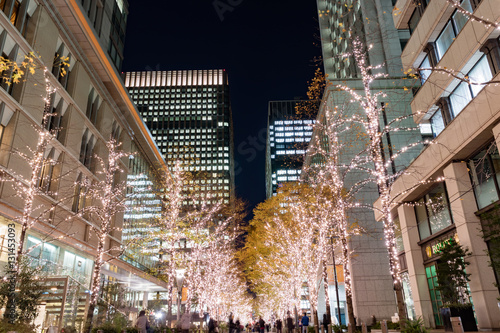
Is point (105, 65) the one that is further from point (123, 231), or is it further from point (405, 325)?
point (405, 325)

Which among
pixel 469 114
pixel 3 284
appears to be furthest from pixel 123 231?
pixel 469 114

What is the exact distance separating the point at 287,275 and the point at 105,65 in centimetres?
2688

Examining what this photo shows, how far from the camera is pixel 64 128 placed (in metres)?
29.4

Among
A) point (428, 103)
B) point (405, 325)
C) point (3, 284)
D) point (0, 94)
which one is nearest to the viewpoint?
point (405, 325)

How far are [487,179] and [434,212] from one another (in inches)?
216

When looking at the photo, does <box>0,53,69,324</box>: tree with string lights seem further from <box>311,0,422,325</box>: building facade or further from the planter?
<box>311,0,422,325</box>: building facade

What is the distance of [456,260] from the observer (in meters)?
17.2

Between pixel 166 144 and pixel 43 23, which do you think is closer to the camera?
pixel 43 23

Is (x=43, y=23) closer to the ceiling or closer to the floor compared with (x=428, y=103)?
closer to the ceiling

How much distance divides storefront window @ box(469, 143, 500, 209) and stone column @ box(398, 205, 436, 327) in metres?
7.30

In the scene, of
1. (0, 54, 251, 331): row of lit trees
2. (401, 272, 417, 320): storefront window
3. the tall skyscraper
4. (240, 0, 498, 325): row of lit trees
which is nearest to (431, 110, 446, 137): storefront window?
(240, 0, 498, 325): row of lit trees

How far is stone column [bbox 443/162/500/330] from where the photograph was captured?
53.7 ft

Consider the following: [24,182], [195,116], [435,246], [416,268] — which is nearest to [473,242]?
[435,246]

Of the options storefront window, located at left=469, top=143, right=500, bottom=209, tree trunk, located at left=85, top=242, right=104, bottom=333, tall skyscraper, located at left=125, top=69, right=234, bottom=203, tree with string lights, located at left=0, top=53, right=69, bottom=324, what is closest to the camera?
tree with string lights, located at left=0, top=53, right=69, bottom=324
